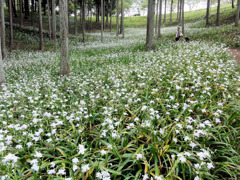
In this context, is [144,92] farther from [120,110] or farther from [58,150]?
[58,150]

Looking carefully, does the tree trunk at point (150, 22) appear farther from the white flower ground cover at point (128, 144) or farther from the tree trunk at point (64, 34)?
the white flower ground cover at point (128, 144)

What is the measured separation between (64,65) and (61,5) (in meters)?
2.42

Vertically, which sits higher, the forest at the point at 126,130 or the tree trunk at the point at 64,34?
the tree trunk at the point at 64,34

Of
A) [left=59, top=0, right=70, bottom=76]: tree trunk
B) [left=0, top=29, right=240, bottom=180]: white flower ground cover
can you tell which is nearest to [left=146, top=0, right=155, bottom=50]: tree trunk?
[left=59, top=0, right=70, bottom=76]: tree trunk

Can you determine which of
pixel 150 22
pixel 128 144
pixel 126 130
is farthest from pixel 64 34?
pixel 150 22

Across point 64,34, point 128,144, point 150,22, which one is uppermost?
point 150,22

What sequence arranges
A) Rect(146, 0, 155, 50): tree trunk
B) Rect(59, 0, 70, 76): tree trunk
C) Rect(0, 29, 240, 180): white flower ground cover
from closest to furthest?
Rect(0, 29, 240, 180): white flower ground cover, Rect(59, 0, 70, 76): tree trunk, Rect(146, 0, 155, 50): tree trunk

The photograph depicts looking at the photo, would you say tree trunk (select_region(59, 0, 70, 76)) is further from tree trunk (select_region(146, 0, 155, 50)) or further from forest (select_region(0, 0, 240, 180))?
tree trunk (select_region(146, 0, 155, 50))

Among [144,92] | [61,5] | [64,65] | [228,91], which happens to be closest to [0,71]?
[64,65]

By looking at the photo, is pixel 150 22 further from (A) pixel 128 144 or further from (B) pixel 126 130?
(A) pixel 128 144

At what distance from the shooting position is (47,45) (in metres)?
19.4

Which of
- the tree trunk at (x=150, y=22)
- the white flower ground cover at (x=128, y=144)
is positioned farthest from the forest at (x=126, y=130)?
the tree trunk at (x=150, y=22)

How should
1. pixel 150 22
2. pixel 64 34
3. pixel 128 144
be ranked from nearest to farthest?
pixel 128 144
pixel 64 34
pixel 150 22

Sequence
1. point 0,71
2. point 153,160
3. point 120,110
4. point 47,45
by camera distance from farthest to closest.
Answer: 1. point 47,45
2. point 0,71
3. point 120,110
4. point 153,160
